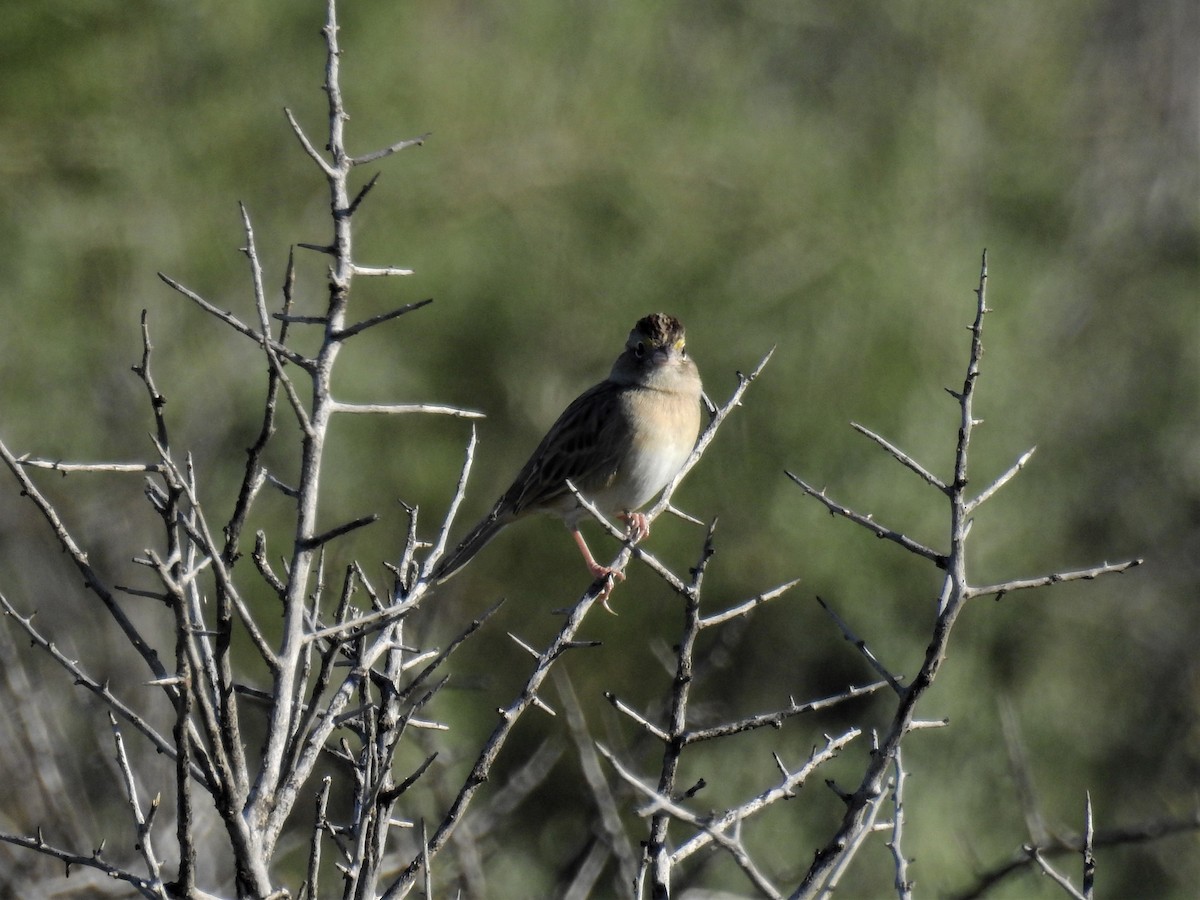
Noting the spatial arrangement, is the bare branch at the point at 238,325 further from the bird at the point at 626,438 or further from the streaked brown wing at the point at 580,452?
the streaked brown wing at the point at 580,452

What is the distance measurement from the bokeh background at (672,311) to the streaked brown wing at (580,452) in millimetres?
2277

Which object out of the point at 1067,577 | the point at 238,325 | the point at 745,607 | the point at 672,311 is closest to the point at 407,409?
the point at 238,325

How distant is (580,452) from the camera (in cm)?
547

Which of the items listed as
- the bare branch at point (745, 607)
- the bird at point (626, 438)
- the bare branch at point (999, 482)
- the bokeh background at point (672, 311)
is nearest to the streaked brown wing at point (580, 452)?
the bird at point (626, 438)

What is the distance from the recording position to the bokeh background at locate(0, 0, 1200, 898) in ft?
25.6

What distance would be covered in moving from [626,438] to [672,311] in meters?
3.09

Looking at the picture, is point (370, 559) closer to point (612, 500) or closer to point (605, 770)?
point (605, 770)

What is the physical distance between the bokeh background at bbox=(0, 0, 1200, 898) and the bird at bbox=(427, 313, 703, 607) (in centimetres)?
232

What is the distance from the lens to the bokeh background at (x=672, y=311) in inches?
307

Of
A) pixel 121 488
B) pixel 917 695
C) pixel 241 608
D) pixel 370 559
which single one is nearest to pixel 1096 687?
pixel 370 559

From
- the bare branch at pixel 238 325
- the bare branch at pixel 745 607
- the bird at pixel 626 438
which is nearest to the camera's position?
the bare branch at pixel 238 325

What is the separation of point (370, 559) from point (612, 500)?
9.90 ft

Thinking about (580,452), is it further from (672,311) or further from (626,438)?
(672,311)

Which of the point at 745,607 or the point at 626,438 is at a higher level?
the point at 626,438
